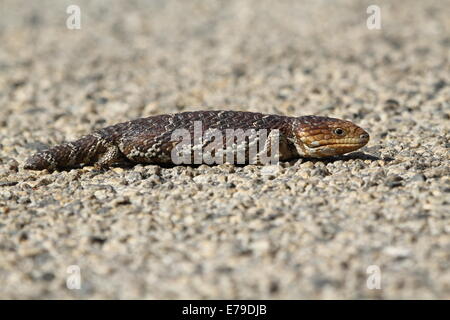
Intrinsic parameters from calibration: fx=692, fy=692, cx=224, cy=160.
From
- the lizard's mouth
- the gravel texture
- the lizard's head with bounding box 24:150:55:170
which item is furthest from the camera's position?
the lizard's head with bounding box 24:150:55:170

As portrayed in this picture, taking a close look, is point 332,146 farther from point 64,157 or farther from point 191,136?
point 64,157

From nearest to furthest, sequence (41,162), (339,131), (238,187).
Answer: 1. (238,187)
2. (339,131)
3. (41,162)

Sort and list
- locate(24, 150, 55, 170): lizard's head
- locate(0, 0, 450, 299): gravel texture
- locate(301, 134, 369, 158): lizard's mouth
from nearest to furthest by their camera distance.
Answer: locate(0, 0, 450, 299): gravel texture < locate(301, 134, 369, 158): lizard's mouth < locate(24, 150, 55, 170): lizard's head

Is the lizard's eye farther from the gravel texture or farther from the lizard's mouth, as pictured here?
the gravel texture

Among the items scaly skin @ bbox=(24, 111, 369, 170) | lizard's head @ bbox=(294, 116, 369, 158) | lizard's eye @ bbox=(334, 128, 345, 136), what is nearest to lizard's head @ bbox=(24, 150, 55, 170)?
scaly skin @ bbox=(24, 111, 369, 170)

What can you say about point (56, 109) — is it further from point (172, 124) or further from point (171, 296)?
point (171, 296)

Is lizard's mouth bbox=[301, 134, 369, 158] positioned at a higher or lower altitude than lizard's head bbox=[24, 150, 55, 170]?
higher

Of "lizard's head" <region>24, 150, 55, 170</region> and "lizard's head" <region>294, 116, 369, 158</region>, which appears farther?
"lizard's head" <region>24, 150, 55, 170</region>

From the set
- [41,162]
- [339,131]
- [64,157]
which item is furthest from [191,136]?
[41,162]
